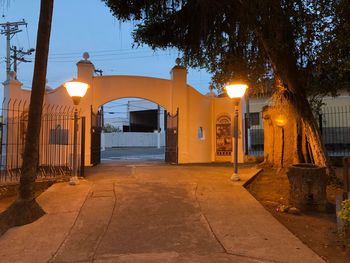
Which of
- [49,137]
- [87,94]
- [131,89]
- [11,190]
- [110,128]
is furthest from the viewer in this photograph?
[110,128]

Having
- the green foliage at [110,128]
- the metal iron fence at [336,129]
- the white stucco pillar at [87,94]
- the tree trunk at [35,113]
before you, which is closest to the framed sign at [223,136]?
the white stucco pillar at [87,94]

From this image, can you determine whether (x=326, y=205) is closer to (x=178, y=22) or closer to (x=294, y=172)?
(x=294, y=172)

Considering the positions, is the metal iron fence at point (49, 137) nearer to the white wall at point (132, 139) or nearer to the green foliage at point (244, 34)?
the green foliage at point (244, 34)

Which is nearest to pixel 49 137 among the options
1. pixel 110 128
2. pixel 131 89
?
pixel 131 89

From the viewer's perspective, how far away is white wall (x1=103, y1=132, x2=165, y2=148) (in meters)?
40.3

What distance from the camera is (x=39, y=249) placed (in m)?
5.80

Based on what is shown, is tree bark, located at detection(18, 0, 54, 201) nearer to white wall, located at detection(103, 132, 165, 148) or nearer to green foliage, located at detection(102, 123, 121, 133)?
white wall, located at detection(103, 132, 165, 148)

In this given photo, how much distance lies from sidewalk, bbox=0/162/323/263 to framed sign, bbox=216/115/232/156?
7196 millimetres

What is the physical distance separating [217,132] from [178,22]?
7.23 m

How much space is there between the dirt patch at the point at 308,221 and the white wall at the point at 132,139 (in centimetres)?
2941

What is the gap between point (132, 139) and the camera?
1615 inches

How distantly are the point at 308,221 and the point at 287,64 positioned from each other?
4.98 meters

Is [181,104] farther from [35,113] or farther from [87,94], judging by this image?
[35,113]

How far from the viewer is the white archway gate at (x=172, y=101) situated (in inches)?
624
